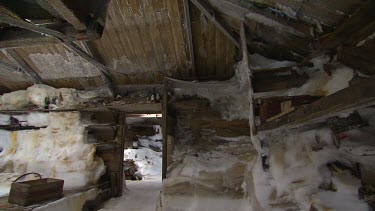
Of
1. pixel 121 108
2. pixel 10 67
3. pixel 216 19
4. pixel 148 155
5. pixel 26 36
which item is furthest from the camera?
pixel 148 155

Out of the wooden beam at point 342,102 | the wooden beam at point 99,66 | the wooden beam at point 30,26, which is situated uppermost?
the wooden beam at point 99,66

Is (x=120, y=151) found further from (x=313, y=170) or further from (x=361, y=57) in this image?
(x=361, y=57)

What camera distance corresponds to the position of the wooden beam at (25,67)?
463 centimetres

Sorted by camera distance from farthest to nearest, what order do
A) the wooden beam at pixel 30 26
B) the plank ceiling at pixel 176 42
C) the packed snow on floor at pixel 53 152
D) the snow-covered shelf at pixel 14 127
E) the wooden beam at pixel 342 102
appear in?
the snow-covered shelf at pixel 14 127 → the packed snow on floor at pixel 53 152 → the plank ceiling at pixel 176 42 → the wooden beam at pixel 30 26 → the wooden beam at pixel 342 102

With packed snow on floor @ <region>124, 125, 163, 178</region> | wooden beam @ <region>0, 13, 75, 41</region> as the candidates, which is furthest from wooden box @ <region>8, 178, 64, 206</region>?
packed snow on floor @ <region>124, 125, 163, 178</region>

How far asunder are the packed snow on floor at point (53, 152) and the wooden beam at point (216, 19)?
12.4ft

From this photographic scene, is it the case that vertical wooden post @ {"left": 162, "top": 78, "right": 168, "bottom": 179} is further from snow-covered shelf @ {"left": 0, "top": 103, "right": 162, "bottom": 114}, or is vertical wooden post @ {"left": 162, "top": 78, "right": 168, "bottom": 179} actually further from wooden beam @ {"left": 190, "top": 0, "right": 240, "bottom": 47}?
wooden beam @ {"left": 190, "top": 0, "right": 240, "bottom": 47}

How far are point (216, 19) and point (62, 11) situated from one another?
2516mm

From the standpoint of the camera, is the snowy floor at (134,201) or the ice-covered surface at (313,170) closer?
the ice-covered surface at (313,170)

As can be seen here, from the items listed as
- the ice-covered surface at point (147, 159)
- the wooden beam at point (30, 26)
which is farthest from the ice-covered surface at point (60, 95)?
the ice-covered surface at point (147, 159)

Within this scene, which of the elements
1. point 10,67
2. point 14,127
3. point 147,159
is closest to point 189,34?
point 10,67

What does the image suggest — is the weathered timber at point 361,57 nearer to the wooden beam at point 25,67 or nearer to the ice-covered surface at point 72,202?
the ice-covered surface at point 72,202

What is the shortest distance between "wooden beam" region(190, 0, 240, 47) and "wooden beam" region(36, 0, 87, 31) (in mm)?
2053

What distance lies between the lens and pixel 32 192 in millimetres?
3537
